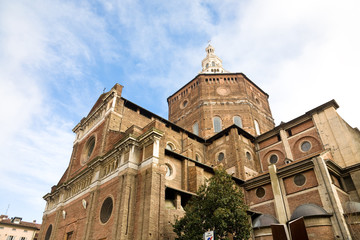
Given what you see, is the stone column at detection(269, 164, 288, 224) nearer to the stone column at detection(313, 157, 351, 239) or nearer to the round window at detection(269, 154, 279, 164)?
the stone column at detection(313, 157, 351, 239)

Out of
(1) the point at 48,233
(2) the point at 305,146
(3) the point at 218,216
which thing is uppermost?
(2) the point at 305,146

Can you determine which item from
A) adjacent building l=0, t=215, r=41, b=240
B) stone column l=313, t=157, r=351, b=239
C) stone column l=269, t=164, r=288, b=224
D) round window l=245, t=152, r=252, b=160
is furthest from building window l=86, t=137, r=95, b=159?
adjacent building l=0, t=215, r=41, b=240

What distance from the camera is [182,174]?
19.2 m

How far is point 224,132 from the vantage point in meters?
27.6

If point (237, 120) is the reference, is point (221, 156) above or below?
below

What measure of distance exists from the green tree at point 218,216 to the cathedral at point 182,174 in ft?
6.95

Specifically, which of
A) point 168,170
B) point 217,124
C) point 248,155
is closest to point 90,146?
point 168,170

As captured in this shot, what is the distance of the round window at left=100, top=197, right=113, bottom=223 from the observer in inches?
666

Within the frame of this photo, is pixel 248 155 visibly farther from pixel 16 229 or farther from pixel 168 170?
pixel 16 229

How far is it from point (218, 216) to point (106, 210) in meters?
8.70

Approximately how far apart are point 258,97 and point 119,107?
22.0 m

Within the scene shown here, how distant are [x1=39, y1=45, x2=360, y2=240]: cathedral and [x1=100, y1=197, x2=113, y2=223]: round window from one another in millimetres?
70

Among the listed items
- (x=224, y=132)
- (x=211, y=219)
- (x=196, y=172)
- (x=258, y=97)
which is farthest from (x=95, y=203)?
(x=258, y=97)

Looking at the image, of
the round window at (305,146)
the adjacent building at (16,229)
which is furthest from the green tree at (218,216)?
the adjacent building at (16,229)
